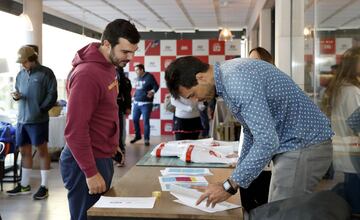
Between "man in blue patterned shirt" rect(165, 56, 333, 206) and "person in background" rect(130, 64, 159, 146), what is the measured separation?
279 inches

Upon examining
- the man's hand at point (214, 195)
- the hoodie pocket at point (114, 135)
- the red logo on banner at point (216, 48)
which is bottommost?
the man's hand at point (214, 195)

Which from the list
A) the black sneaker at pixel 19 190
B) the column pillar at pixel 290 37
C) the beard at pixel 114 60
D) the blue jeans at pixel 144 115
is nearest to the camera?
the beard at pixel 114 60

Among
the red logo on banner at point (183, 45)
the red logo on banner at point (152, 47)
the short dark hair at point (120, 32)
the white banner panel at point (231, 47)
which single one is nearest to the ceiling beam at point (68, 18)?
the red logo on banner at point (152, 47)

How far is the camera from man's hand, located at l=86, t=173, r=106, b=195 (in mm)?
1979

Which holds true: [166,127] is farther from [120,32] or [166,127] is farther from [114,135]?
[120,32]

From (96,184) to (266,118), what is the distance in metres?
0.82

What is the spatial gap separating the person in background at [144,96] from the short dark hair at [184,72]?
7.04m

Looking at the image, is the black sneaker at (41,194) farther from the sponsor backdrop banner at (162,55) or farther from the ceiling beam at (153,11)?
the sponsor backdrop banner at (162,55)

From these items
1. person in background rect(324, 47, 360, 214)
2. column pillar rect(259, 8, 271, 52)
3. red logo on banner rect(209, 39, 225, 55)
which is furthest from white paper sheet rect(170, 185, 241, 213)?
red logo on banner rect(209, 39, 225, 55)

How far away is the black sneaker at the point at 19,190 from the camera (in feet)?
15.9

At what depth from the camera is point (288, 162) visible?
5.75ft

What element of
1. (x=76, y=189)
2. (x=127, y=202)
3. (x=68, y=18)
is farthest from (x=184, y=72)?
(x=68, y=18)

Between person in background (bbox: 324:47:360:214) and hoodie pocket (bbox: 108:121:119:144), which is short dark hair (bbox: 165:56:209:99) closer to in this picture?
hoodie pocket (bbox: 108:121:119:144)

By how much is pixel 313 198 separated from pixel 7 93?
6.22 m
